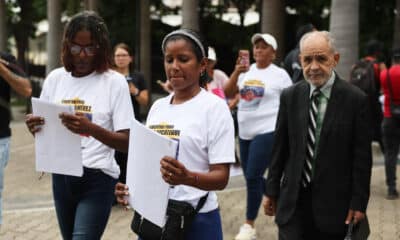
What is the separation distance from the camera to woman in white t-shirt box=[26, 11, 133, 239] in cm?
380

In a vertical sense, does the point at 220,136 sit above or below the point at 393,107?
above

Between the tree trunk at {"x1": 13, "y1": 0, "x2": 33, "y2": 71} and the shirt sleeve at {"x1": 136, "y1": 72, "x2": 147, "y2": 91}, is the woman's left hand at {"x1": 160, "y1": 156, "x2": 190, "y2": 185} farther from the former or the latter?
the tree trunk at {"x1": 13, "y1": 0, "x2": 33, "y2": 71}

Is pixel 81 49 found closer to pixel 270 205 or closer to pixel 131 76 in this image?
pixel 270 205

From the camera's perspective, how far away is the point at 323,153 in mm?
3641

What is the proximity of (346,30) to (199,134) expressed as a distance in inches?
195

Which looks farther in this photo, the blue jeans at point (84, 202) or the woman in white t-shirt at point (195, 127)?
the blue jeans at point (84, 202)

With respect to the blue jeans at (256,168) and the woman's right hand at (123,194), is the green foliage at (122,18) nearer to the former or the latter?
the blue jeans at (256,168)

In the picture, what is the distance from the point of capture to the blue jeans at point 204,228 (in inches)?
125

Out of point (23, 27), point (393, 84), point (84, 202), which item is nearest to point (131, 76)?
point (393, 84)

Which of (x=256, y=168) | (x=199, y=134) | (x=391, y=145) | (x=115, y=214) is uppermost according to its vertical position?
(x=199, y=134)

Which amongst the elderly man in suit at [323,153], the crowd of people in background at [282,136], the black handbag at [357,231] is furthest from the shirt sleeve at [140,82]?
the black handbag at [357,231]

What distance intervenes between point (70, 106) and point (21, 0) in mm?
28239

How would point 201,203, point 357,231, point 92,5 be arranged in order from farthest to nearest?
point 92,5
point 357,231
point 201,203

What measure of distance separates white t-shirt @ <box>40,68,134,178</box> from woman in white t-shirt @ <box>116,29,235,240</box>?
0.67 metres
